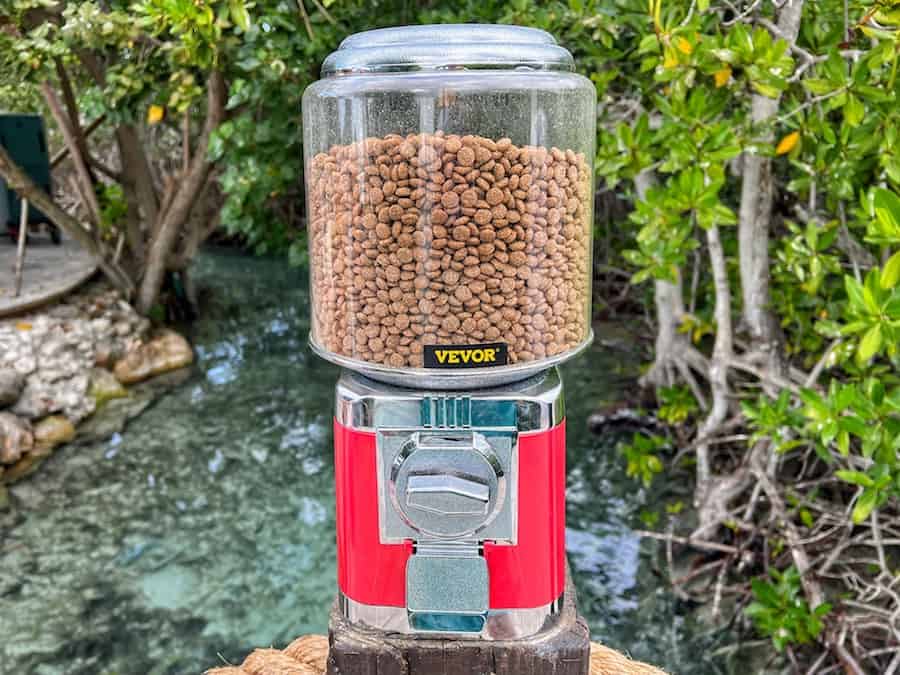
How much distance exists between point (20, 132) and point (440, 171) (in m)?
5.84

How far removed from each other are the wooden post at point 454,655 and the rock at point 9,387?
146 inches

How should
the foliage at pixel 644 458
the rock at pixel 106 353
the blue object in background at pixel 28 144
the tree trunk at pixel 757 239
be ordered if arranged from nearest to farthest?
the tree trunk at pixel 757 239, the foliage at pixel 644 458, the rock at pixel 106 353, the blue object in background at pixel 28 144

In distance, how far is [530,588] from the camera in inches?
50.0

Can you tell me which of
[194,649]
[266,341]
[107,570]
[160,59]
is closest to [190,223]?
[266,341]

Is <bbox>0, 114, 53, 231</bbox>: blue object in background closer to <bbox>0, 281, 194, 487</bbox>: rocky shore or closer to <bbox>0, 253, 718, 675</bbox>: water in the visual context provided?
<bbox>0, 281, 194, 487</bbox>: rocky shore

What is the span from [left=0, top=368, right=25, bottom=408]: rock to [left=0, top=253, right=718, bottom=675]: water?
435 mm

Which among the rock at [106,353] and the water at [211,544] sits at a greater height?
the rock at [106,353]

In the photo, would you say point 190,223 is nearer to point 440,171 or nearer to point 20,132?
point 20,132

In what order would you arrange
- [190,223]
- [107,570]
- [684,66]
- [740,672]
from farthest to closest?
[190,223] < [107,570] < [740,672] < [684,66]

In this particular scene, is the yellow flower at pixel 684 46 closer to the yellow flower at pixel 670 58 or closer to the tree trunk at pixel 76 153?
the yellow flower at pixel 670 58

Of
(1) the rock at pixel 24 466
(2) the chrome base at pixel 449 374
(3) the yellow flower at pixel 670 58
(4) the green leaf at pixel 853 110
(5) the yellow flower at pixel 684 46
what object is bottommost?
(1) the rock at pixel 24 466

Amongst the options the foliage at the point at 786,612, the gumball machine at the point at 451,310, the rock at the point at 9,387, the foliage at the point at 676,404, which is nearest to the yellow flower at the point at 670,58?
the gumball machine at the point at 451,310

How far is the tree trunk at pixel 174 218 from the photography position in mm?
5031

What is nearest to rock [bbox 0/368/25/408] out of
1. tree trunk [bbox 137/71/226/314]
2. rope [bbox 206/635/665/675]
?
tree trunk [bbox 137/71/226/314]
